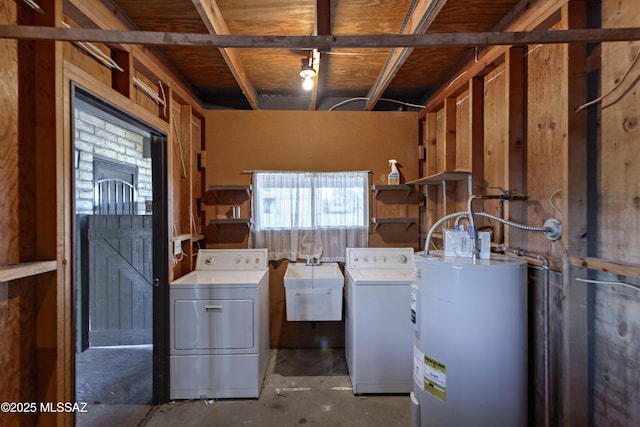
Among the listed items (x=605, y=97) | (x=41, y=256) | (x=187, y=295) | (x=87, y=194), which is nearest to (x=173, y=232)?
(x=187, y=295)

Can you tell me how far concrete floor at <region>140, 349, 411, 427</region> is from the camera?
191 cm

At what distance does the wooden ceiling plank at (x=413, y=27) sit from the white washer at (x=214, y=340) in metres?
1.91

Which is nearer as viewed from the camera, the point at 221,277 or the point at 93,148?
the point at 221,277

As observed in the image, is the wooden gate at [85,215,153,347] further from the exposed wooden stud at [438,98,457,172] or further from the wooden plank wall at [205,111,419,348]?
the exposed wooden stud at [438,98,457,172]

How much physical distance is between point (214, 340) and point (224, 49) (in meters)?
2.04

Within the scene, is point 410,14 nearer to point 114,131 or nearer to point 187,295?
point 187,295

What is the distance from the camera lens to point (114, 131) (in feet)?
9.88

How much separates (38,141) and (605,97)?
2312 millimetres

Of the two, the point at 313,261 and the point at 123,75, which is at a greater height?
the point at 123,75

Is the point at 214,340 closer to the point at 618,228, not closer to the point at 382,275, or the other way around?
the point at 382,275

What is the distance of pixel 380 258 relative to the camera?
2676 millimetres

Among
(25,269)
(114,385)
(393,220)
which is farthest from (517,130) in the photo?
(114,385)

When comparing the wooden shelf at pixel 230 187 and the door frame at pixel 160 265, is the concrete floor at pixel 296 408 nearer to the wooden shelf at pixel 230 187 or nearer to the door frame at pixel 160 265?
the door frame at pixel 160 265

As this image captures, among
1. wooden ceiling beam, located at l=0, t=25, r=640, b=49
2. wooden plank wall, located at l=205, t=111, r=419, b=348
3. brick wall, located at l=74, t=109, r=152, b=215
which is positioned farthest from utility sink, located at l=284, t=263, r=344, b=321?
brick wall, located at l=74, t=109, r=152, b=215
